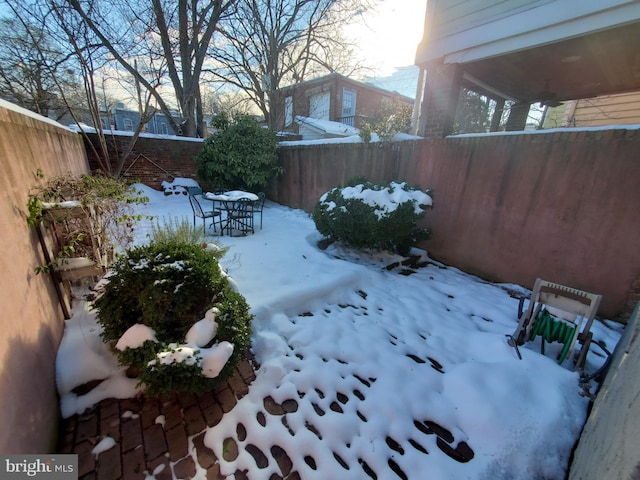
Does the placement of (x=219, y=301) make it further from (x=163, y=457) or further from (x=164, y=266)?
(x=163, y=457)

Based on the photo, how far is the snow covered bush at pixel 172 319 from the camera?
61.5 inches

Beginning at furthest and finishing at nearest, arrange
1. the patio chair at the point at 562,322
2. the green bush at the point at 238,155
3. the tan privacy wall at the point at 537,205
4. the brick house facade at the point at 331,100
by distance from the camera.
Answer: the brick house facade at the point at 331,100
the green bush at the point at 238,155
the tan privacy wall at the point at 537,205
the patio chair at the point at 562,322

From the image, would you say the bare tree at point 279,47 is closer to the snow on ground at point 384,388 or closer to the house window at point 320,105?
the house window at point 320,105

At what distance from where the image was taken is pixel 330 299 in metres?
3.11

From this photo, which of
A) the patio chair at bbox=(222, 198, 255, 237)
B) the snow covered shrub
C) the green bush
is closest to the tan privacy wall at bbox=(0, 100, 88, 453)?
the patio chair at bbox=(222, 198, 255, 237)

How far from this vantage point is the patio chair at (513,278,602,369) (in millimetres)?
2188

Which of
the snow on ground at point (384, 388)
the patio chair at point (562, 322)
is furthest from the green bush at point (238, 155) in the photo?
the patio chair at point (562, 322)

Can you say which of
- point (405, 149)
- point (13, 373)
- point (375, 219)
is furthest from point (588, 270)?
point (13, 373)

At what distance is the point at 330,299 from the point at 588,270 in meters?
3.06

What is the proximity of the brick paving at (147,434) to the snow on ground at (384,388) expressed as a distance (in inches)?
3.1

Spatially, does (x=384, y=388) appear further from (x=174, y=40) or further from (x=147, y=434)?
(x=174, y=40)

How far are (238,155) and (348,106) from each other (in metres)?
9.64

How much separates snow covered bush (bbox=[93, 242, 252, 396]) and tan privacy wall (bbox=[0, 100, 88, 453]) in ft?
1.04

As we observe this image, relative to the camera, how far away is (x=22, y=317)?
143 cm
